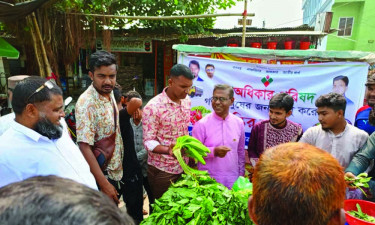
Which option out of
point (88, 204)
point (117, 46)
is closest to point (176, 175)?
point (88, 204)

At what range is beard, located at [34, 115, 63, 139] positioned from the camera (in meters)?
1.67

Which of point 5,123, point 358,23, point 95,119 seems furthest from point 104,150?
point 358,23

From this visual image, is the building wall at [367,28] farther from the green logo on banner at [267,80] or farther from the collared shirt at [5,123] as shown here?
the collared shirt at [5,123]

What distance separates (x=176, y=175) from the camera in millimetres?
2623

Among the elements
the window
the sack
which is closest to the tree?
the sack

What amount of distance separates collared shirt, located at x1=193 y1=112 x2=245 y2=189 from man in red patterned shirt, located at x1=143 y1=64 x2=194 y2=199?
0.24 meters

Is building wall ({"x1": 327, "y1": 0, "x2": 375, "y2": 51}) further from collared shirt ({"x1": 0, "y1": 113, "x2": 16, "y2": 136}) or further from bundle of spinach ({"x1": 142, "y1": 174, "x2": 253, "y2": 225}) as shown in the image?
collared shirt ({"x1": 0, "y1": 113, "x2": 16, "y2": 136})

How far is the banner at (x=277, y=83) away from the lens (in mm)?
3398

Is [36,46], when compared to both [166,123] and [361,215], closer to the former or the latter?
[166,123]

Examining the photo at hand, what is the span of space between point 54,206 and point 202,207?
112 cm

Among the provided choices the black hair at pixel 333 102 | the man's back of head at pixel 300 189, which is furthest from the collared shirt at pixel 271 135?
the man's back of head at pixel 300 189

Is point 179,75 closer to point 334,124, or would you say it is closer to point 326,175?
point 334,124

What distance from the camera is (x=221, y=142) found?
266cm

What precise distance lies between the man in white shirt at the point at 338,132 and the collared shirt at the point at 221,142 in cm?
88
